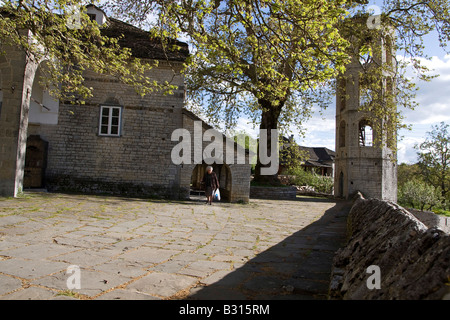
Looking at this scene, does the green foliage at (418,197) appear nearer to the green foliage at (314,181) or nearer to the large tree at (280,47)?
the green foliage at (314,181)

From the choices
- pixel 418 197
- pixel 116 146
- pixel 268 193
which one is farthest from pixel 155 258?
pixel 418 197

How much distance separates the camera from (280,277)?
12.4 feet

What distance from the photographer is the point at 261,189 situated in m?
19.9

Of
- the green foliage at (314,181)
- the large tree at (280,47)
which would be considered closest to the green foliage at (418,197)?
the green foliage at (314,181)

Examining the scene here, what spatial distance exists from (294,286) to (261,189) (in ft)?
54.5

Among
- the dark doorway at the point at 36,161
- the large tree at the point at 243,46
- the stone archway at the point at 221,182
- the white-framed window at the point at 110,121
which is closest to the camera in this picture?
the large tree at the point at 243,46

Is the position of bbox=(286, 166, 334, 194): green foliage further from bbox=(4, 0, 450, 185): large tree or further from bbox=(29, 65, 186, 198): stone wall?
bbox=(29, 65, 186, 198): stone wall

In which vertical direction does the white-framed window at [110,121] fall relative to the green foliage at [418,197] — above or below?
above

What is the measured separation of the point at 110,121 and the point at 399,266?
46.4 feet

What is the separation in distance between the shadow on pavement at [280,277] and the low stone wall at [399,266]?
0.46 m

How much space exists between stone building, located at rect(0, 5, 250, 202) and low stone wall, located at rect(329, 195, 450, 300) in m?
11.9

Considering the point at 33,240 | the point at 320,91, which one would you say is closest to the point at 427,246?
the point at 33,240

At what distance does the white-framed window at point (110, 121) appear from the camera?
14352mm

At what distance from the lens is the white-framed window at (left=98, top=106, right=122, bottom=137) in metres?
14.4
